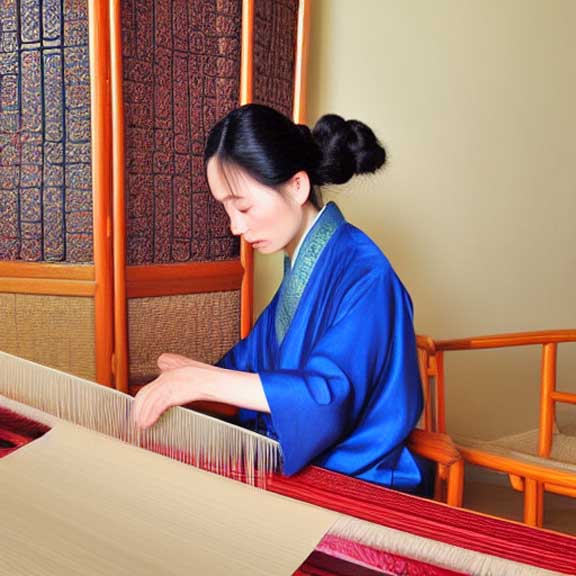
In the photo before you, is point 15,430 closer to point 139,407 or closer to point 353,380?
point 139,407

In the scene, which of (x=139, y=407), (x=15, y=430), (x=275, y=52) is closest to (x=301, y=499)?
(x=139, y=407)

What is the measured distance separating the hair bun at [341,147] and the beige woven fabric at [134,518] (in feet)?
1.99

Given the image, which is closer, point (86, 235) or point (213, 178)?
point (213, 178)

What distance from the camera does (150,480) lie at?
0.75 metres

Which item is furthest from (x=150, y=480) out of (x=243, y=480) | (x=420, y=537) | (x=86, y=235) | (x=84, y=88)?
(x=84, y=88)

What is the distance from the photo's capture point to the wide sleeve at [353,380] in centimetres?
91

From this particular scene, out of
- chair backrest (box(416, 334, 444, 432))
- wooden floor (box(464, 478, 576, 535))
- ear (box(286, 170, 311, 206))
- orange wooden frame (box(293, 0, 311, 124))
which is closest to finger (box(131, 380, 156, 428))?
ear (box(286, 170, 311, 206))

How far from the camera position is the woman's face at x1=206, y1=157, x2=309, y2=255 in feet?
3.69

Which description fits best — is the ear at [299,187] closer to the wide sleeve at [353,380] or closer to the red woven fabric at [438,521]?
the wide sleeve at [353,380]

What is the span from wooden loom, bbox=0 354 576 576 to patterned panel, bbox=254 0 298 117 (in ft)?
3.88

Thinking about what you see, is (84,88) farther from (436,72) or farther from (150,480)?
(436,72)

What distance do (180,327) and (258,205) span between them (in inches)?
29.7

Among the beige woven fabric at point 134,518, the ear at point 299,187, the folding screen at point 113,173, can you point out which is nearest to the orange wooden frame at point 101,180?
the folding screen at point 113,173

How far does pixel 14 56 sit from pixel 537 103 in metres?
1.84
